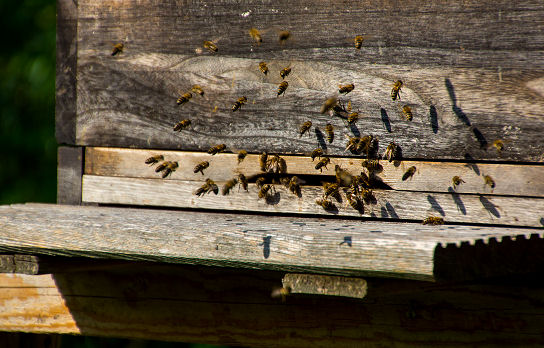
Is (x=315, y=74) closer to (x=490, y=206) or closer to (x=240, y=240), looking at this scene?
(x=490, y=206)

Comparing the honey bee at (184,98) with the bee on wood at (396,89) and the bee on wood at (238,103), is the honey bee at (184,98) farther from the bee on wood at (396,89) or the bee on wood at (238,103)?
the bee on wood at (396,89)

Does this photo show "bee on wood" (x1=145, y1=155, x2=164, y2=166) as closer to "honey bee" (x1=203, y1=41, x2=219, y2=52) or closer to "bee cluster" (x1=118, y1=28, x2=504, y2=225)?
"bee cluster" (x1=118, y1=28, x2=504, y2=225)

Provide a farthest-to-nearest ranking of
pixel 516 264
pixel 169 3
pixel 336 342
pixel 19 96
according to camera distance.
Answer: pixel 19 96, pixel 169 3, pixel 336 342, pixel 516 264

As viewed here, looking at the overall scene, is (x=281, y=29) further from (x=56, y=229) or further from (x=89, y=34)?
(x=56, y=229)

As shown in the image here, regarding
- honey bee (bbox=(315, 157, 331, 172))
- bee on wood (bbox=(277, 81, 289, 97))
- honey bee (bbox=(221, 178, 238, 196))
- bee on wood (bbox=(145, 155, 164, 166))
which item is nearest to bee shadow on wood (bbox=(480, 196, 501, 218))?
honey bee (bbox=(315, 157, 331, 172))

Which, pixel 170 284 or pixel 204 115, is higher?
pixel 204 115

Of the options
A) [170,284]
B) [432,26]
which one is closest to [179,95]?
[170,284]
